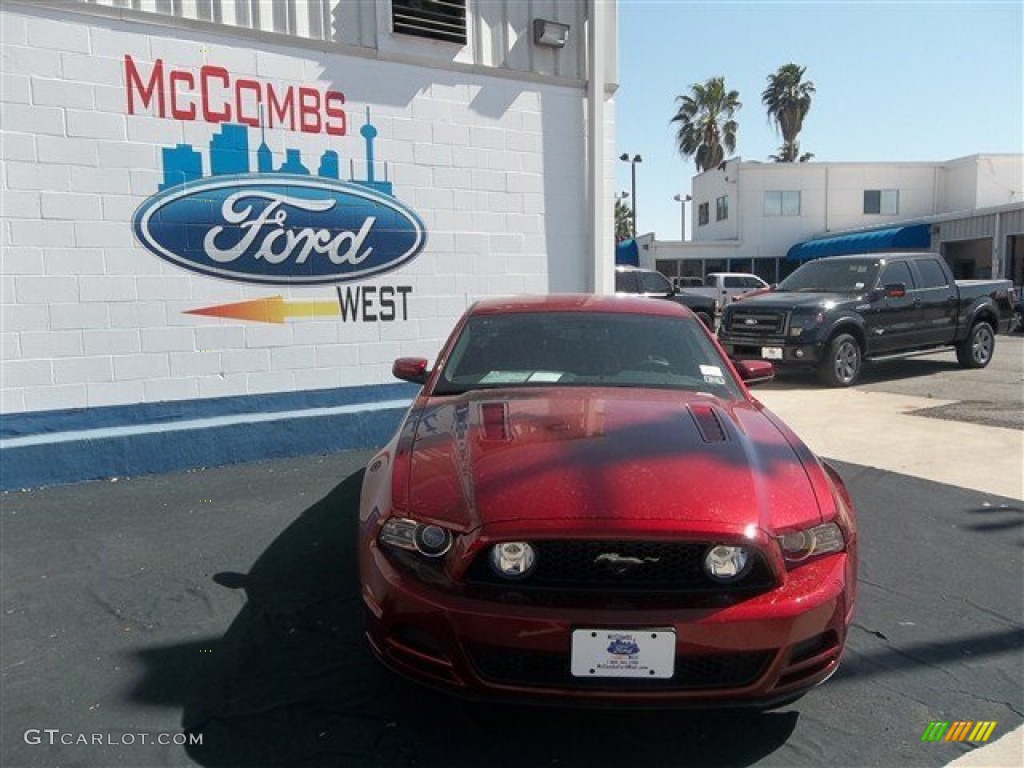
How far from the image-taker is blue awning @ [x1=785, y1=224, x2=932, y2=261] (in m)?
26.6

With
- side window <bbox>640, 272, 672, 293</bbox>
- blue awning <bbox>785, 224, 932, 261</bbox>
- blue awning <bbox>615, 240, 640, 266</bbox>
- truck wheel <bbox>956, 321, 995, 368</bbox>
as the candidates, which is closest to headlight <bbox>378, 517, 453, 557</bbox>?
truck wheel <bbox>956, 321, 995, 368</bbox>

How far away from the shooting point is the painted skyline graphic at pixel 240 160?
18.9ft

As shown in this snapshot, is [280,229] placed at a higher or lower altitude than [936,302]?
higher

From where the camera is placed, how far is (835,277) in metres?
11.7

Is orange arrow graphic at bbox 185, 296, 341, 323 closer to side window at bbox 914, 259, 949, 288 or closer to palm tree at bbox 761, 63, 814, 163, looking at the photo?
side window at bbox 914, 259, 949, 288

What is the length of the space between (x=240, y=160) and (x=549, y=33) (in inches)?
127

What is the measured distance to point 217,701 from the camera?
2.79 meters

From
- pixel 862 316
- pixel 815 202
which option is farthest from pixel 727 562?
pixel 815 202

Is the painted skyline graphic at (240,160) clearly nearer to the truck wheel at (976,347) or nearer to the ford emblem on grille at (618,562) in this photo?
the ford emblem on grille at (618,562)

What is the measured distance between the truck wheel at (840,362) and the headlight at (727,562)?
8882 mm

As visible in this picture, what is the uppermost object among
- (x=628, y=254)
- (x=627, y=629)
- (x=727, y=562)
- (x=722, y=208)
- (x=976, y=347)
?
(x=722, y=208)

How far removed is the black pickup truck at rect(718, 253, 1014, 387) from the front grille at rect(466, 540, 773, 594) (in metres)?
8.86

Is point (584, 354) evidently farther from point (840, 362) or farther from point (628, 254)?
point (628, 254)

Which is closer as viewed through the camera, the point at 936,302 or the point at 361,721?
the point at 361,721
